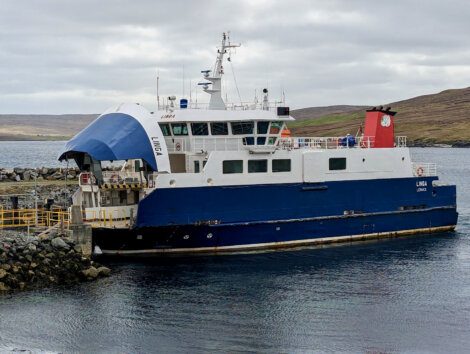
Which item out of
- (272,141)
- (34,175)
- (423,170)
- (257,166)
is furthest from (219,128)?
(34,175)

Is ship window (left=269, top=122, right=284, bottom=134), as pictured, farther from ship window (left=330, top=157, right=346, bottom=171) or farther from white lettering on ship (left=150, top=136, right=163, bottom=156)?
white lettering on ship (left=150, top=136, right=163, bottom=156)

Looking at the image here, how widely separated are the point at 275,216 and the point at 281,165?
89.3 inches

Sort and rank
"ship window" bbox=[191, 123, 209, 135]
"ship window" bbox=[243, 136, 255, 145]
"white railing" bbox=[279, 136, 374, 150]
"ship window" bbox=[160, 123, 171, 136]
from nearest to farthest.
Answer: "ship window" bbox=[191, 123, 209, 135]
"ship window" bbox=[160, 123, 171, 136]
"ship window" bbox=[243, 136, 255, 145]
"white railing" bbox=[279, 136, 374, 150]

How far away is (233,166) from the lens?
31375mm

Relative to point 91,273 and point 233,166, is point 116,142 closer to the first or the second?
point 233,166

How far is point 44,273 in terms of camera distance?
25.9 m

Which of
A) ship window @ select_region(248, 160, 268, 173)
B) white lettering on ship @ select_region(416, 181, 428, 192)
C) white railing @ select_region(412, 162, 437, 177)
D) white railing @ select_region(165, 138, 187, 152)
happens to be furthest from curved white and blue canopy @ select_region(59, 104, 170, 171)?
white railing @ select_region(412, 162, 437, 177)

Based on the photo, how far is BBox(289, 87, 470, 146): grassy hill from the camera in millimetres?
157750

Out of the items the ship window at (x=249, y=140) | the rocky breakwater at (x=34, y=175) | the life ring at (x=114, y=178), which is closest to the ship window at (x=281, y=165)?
the ship window at (x=249, y=140)

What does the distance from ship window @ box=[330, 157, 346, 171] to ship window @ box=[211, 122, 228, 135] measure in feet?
17.2

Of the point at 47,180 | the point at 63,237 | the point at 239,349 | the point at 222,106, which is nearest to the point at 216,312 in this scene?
the point at 239,349

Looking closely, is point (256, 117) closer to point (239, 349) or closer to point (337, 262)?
point (337, 262)

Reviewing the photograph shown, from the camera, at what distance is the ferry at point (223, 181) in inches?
1178

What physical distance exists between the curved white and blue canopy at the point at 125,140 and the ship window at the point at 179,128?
1320 mm
